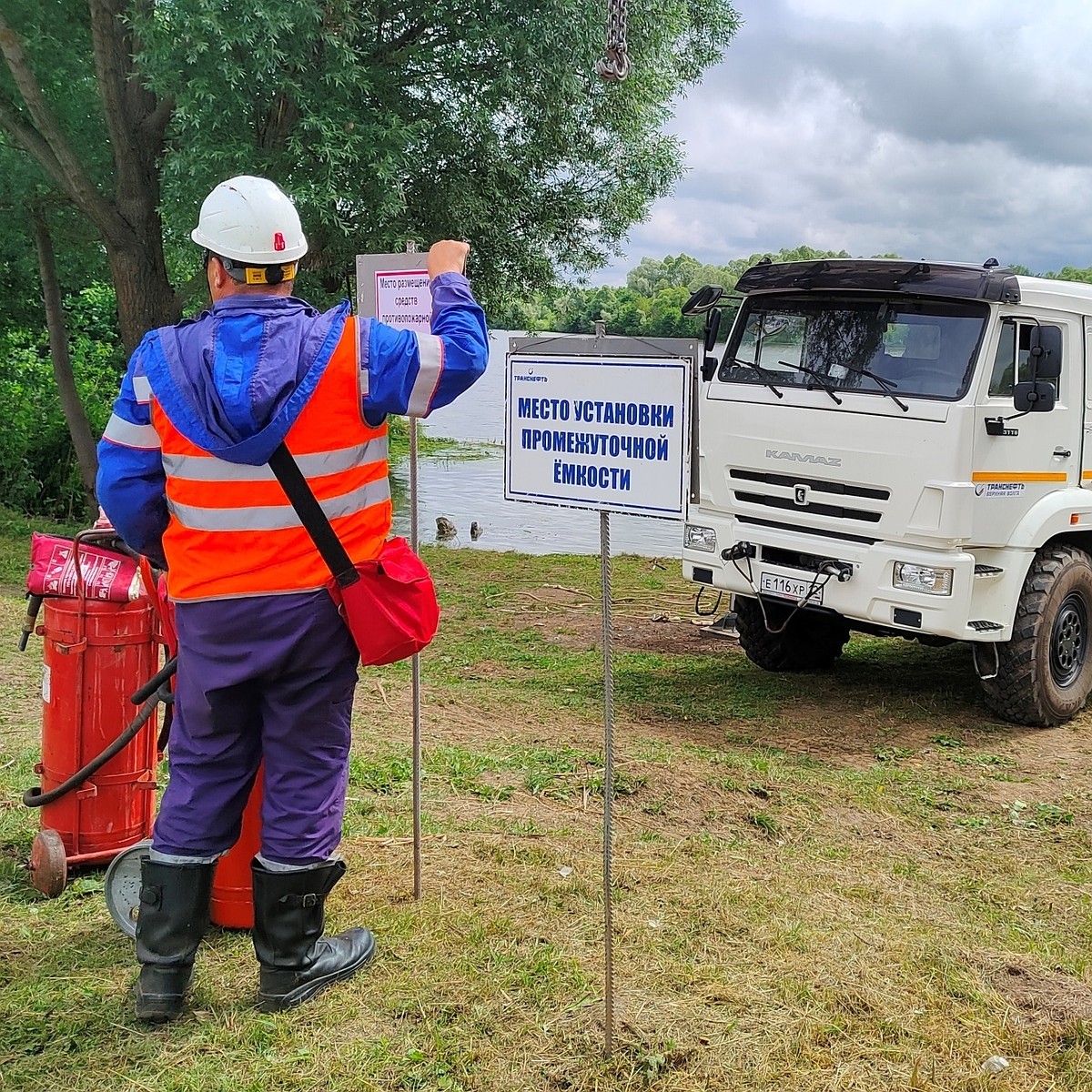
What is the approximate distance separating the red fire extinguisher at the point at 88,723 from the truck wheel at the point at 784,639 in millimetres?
5028

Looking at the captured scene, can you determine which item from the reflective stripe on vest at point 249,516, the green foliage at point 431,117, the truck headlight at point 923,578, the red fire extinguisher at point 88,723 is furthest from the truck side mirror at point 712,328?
the reflective stripe on vest at point 249,516

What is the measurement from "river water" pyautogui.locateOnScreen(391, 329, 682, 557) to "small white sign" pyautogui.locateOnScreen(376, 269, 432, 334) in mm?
7691

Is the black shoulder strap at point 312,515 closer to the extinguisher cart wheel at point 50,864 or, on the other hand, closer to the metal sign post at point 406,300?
the metal sign post at point 406,300

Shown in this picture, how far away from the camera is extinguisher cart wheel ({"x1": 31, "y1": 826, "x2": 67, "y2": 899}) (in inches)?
165

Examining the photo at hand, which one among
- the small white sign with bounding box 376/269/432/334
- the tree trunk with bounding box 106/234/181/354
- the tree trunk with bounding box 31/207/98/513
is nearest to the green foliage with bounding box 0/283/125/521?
the tree trunk with bounding box 31/207/98/513

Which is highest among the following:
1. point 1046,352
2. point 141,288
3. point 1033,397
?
point 141,288

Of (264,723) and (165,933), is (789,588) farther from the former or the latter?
→ (165,933)

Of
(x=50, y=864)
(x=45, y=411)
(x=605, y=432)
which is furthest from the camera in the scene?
(x=45, y=411)

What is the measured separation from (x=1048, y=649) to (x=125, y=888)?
5.60 metres

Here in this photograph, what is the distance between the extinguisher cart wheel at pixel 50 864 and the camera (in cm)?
418

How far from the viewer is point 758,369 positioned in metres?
7.79

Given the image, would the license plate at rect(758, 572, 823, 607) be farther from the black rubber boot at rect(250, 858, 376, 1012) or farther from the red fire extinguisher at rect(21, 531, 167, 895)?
the black rubber boot at rect(250, 858, 376, 1012)

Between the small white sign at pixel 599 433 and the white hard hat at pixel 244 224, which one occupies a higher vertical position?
the white hard hat at pixel 244 224

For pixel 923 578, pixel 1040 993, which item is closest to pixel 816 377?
pixel 923 578
